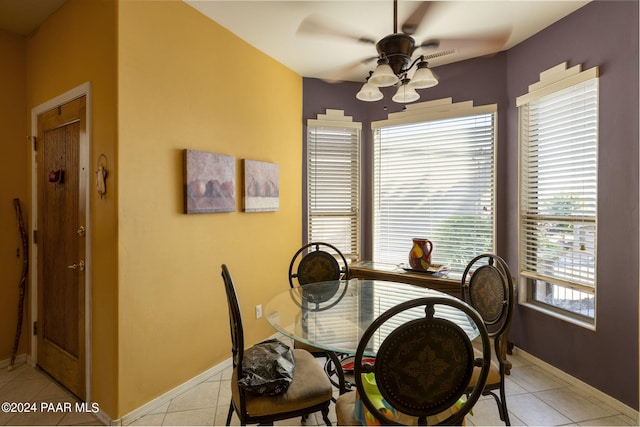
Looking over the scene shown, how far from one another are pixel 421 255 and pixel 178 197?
232cm

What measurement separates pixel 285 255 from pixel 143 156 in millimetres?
1809

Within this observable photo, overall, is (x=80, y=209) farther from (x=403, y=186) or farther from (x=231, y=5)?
(x=403, y=186)

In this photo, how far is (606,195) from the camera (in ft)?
7.45

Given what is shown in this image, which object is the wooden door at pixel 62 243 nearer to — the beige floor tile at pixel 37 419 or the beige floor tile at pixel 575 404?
the beige floor tile at pixel 37 419

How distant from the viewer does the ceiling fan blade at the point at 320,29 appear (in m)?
1.98

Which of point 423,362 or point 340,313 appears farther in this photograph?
point 340,313

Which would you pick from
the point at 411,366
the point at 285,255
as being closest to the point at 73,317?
the point at 285,255

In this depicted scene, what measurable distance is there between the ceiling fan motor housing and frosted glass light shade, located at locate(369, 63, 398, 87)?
0.06m

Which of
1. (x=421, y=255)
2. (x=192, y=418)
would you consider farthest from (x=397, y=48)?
(x=192, y=418)

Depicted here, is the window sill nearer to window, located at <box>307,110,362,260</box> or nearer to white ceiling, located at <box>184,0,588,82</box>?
window, located at <box>307,110,362,260</box>

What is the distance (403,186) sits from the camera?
3.69m

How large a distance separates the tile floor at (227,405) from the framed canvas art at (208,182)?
4.55ft

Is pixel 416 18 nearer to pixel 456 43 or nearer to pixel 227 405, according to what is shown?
pixel 456 43

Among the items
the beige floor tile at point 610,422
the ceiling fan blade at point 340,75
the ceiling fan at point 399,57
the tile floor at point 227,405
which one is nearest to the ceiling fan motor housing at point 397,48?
the ceiling fan at point 399,57
